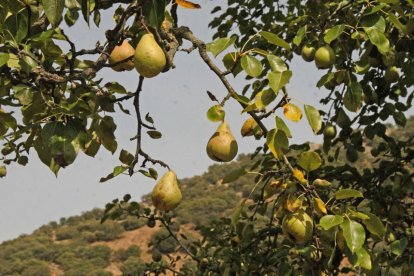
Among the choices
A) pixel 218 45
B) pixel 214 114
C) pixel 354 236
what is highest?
pixel 218 45

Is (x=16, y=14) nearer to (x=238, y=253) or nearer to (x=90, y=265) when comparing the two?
(x=238, y=253)

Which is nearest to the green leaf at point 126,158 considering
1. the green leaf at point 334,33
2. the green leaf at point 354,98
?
the green leaf at point 334,33

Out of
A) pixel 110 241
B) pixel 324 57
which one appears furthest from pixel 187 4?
pixel 110 241

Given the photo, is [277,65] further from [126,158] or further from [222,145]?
[126,158]

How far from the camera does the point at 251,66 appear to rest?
85.1 inches

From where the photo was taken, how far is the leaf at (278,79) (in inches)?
80.7

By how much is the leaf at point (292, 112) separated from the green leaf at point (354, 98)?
1142mm

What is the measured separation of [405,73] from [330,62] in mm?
1085

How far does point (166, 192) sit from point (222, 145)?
32 cm

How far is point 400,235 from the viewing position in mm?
4074

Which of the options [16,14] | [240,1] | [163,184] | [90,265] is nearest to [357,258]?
[163,184]

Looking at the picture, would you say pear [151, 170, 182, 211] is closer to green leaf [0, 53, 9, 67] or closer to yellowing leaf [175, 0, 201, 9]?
yellowing leaf [175, 0, 201, 9]

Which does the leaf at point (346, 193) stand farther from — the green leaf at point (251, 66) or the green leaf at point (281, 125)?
the green leaf at point (251, 66)

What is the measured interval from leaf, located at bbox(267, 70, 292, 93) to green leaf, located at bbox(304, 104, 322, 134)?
0.22 metres
